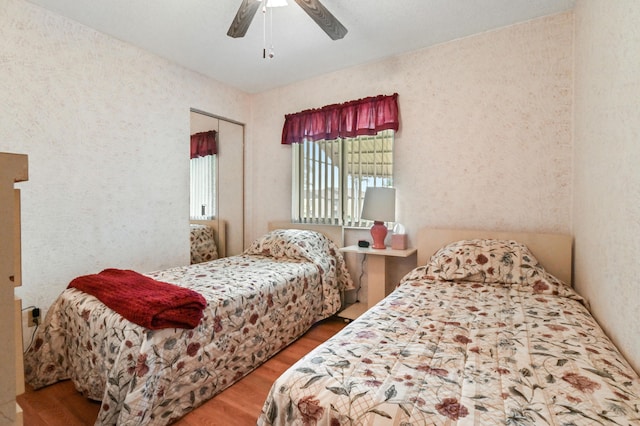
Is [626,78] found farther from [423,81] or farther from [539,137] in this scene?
[423,81]

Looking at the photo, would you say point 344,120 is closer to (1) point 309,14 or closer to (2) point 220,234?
(1) point 309,14

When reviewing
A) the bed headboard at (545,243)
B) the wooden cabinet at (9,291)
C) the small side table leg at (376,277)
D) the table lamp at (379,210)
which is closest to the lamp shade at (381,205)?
the table lamp at (379,210)

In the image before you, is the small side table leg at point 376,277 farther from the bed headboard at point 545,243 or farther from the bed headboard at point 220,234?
the bed headboard at point 220,234

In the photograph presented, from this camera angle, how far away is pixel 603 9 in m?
1.48

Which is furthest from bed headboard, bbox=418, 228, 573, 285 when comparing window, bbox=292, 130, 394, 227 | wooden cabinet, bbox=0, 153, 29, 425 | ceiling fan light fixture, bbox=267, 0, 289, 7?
wooden cabinet, bbox=0, 153, 29, 425

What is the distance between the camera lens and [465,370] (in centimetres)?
98

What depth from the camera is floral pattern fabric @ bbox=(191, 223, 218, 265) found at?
3.03 metres

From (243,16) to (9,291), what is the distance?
1830 millimetres

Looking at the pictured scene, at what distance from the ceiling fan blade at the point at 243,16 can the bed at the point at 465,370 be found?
1.83m

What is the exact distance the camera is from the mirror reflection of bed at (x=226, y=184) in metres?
3.14

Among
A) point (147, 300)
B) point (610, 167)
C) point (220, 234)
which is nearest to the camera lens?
point (610, 167)

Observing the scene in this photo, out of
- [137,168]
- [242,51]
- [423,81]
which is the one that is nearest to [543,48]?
[423,81]

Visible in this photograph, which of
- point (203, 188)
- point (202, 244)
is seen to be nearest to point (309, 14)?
point (203, 188)

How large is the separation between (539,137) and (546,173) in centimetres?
27
